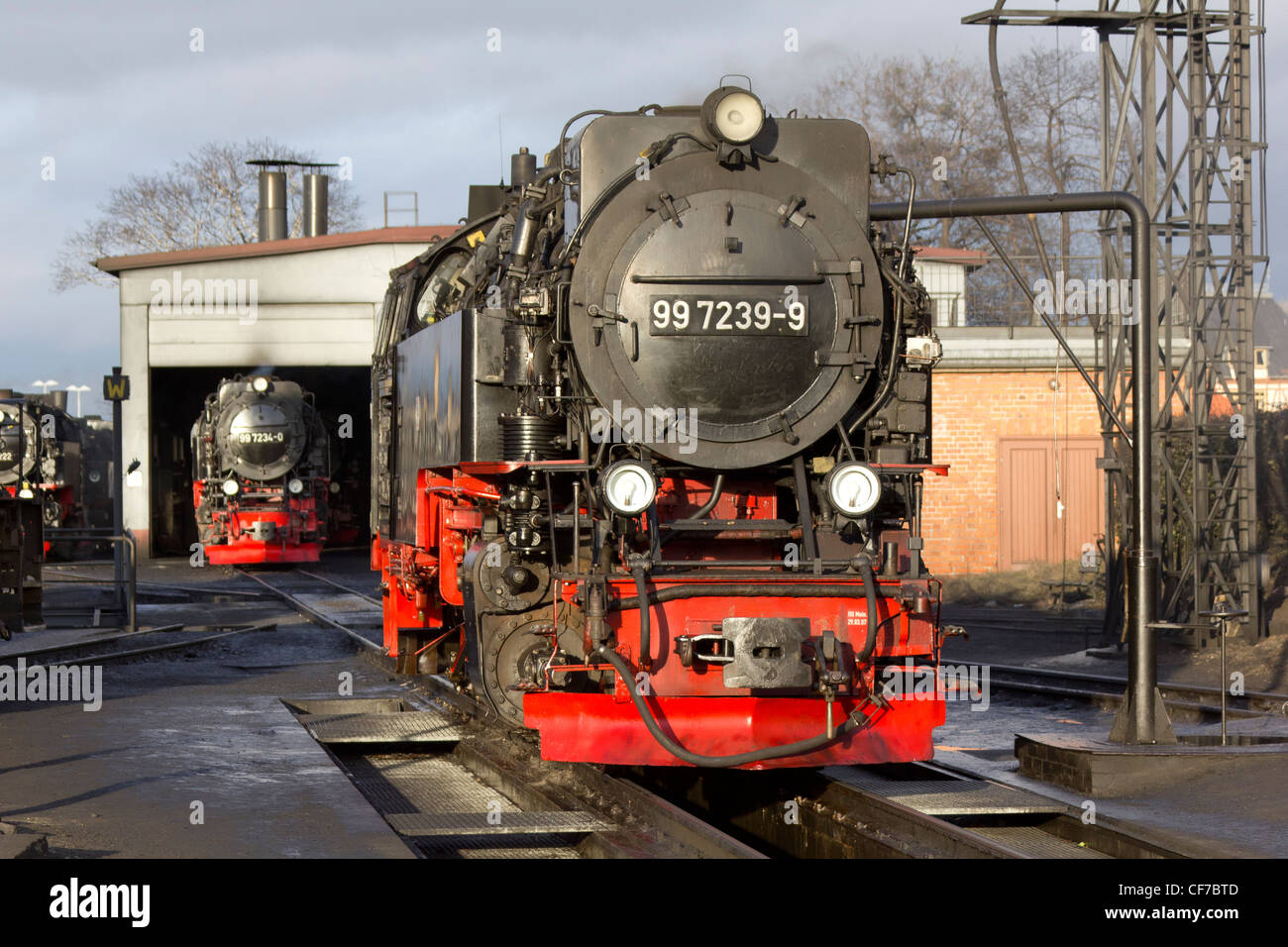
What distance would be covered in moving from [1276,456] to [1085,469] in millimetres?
4494

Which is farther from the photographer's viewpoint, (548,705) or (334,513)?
(334,513)

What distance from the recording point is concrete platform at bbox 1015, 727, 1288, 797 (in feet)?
27.2

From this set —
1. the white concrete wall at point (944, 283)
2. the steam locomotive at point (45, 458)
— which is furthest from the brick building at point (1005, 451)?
the steam locomotive at point (45, 458)

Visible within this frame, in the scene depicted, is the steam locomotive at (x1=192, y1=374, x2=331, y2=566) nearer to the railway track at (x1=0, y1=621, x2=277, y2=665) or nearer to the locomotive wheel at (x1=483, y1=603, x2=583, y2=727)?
the railway track at (x1=0, y1=621, x2=277, y2=665)

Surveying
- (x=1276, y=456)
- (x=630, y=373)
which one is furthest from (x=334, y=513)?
(x=630, y=373)

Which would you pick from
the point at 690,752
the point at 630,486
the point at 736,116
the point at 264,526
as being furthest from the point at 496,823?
the point at 264,526

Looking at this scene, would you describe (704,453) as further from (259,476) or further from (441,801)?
(259,476)

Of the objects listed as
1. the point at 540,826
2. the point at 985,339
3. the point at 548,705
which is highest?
the point at 985,339

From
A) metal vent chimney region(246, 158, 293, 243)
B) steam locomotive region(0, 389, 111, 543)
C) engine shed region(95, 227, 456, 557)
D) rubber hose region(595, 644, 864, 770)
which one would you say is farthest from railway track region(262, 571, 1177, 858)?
metal vent chimney region(246, 158, 293, 243)

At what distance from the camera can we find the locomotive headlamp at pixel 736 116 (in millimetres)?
7641
